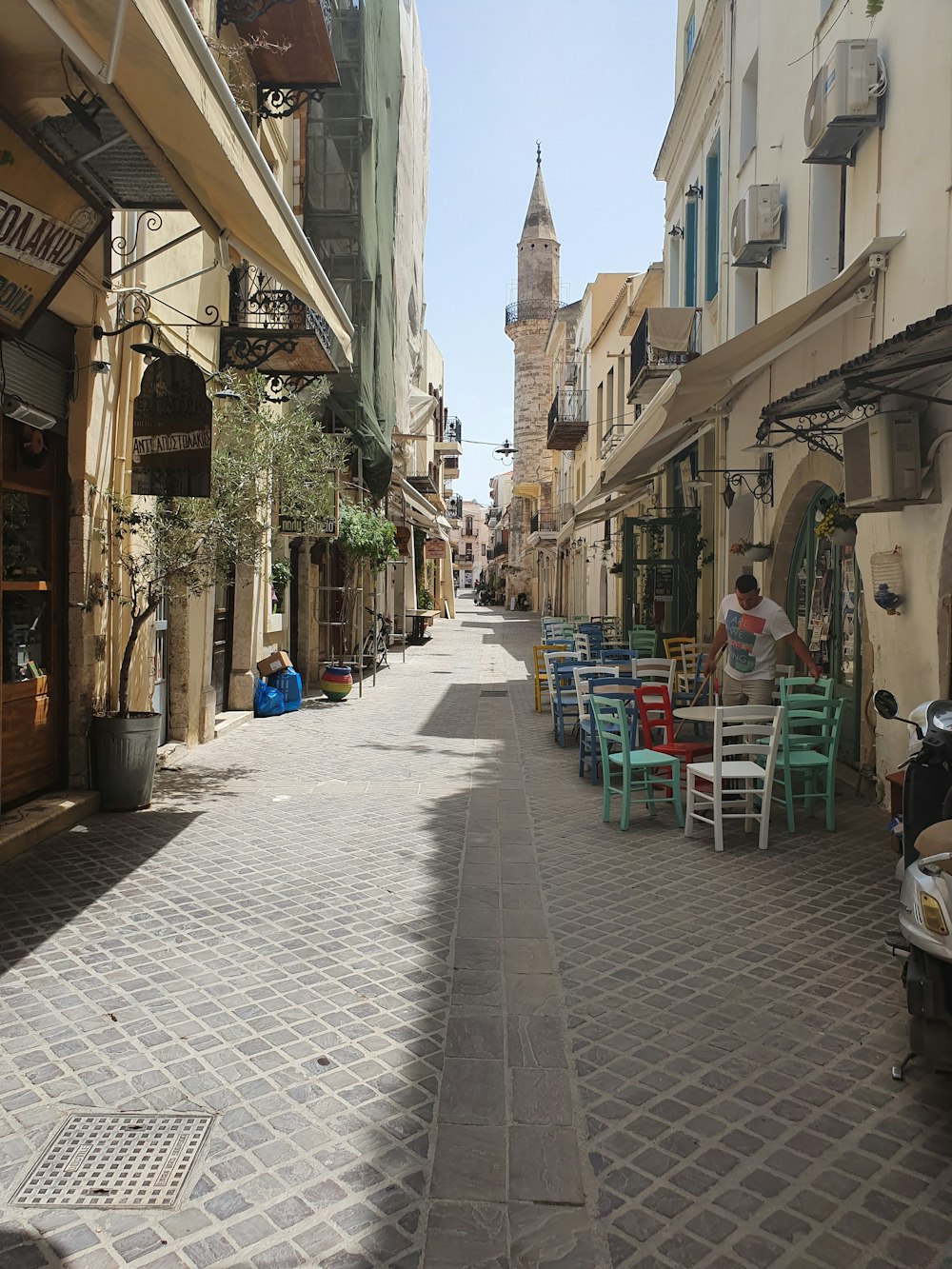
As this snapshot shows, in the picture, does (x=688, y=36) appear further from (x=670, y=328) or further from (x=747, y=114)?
(x=670, y=328)

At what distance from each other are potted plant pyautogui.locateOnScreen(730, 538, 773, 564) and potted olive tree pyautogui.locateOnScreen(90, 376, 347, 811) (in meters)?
5.17

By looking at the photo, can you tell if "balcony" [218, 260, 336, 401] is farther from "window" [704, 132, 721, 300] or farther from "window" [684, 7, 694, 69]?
"window" [684, 7, 694, 69]

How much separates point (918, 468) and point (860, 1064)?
4102 mm

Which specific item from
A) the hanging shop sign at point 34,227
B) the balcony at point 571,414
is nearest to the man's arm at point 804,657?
the hanging shop sign at point 34,227

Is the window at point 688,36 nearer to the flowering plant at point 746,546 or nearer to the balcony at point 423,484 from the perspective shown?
the flowering plant at point 746,546

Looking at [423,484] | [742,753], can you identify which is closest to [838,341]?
[742,753]

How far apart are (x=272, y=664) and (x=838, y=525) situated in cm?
782

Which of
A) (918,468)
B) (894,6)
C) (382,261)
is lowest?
(918,468)

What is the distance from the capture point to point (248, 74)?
10758 millimetres

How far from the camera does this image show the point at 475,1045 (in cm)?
367

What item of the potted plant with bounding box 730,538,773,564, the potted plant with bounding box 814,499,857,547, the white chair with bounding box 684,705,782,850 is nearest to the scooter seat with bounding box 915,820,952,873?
the white chair with bounding box 684,705,782,850

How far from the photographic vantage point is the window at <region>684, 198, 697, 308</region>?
1575cm

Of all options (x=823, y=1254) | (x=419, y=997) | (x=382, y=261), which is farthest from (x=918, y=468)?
(x=382, y=261)

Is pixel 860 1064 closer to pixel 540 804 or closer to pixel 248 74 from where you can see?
pixel 540 804
